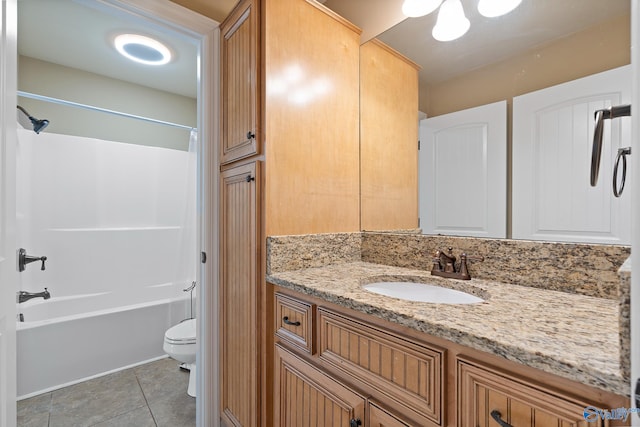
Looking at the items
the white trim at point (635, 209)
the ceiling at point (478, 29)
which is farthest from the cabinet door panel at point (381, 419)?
the ceiling at point (478, 29)

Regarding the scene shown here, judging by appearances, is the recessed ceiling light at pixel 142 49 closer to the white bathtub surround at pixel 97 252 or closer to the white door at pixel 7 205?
the white bathtub surround at pixel 97 252

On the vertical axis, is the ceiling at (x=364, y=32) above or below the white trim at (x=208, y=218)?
above

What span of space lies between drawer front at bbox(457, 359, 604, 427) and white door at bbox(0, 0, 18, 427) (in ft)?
4.18

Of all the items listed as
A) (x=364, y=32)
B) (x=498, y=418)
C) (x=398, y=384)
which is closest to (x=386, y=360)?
(x=398, y=384)

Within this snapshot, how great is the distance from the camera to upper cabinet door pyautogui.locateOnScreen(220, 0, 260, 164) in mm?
1217

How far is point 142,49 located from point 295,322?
2477mm

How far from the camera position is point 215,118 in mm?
1526

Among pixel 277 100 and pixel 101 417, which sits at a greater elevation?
pixel 277 100

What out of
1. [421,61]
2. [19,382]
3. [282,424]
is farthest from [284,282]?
[19,382]

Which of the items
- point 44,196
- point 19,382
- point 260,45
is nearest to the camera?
point 260,45

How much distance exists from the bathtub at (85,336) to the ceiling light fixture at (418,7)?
2606 millimetres

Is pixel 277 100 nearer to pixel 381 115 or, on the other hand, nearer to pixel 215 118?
pixel 215 118

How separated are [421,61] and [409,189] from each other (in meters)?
0.59

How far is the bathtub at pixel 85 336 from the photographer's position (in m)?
1.86
